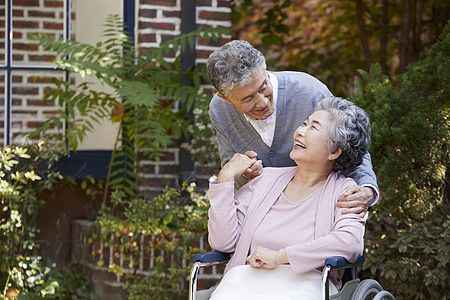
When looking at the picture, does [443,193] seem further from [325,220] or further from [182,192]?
[182,192]

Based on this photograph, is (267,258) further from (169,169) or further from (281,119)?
(169,169)

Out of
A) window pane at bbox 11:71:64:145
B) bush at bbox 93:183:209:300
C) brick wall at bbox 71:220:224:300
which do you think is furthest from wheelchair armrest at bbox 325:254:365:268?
window pane at bbox 11:71:64:145

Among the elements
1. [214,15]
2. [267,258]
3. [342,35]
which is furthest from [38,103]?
[342,35]

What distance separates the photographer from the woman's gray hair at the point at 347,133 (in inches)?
98.8

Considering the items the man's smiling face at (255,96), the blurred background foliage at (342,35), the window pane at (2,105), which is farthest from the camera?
the blurred background foliage at (342,35)

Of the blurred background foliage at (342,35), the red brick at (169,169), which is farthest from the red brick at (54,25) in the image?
the blurred background foliage at (342,35)

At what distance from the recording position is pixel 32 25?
4.64 meters

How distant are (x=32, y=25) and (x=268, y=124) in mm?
2562

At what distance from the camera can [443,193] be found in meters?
3.49

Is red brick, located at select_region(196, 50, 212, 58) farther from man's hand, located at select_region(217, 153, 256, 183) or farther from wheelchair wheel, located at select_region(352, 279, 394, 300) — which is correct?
wheelchair wheel, located at select_region(352, 279, 394, 300)

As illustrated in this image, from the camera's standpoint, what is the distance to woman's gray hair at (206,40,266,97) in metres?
2.45

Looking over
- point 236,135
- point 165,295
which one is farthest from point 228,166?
point 165,295

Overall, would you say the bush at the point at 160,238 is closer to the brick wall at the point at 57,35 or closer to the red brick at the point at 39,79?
the brick wall at the point at 57,35

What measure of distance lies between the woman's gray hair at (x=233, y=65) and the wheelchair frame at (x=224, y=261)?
2.17ft
